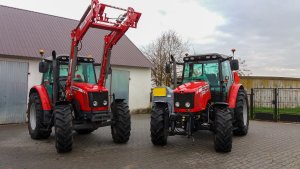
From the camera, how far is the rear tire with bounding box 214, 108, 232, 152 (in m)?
7.16

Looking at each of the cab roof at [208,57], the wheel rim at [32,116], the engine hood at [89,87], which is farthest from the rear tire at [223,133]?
the wheel rim at [32,116]

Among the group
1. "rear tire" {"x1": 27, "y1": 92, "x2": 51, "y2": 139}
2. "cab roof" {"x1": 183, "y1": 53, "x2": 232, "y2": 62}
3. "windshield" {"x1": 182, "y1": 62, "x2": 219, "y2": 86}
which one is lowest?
"rear tire" {"x1": 27, "y1": 92, "x2": 51, "y2": 139}

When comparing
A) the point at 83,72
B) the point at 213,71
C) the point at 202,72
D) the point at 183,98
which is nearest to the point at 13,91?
the point at 83,72

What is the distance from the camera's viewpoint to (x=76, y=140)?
912cm

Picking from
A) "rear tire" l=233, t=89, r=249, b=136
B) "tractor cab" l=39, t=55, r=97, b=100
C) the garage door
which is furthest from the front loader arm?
the garage door

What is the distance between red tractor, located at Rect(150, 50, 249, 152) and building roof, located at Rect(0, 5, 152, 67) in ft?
24.6

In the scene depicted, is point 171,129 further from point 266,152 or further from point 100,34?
point 100,34

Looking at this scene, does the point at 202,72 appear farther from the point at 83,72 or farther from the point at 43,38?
the point at 43,38

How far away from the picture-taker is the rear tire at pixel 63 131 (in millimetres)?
7180

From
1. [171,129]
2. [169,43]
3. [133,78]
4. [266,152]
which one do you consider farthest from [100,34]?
[266,152]

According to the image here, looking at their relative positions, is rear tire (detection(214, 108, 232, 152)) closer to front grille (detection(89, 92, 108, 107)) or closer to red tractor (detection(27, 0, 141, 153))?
red tractor (detection(27, 0, 141, 153))

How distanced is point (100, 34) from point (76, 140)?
34.9 ft

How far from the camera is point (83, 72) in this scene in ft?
30.1

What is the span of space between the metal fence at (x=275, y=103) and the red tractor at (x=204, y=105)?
205 inches
